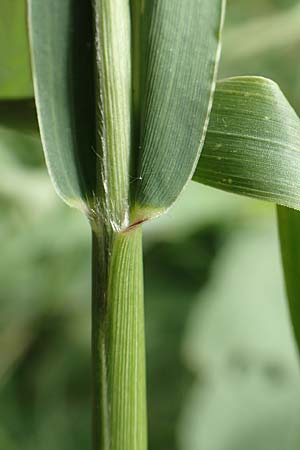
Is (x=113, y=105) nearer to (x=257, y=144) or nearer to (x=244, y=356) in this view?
(x=257, y=144)

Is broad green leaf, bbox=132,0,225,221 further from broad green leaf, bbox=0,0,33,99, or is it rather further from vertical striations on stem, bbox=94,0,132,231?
broad green leaf, bbox=0,0,33,99

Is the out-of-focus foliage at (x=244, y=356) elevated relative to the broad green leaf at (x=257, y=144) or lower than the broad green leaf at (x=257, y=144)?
lower

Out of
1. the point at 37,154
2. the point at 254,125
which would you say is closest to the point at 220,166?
the point at 254,125

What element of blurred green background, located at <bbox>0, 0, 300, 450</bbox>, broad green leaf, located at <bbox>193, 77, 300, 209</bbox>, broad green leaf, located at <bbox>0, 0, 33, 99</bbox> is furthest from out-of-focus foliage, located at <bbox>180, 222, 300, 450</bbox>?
broad green leaf, located at <bbox>193, 77, 300, 209</bbox>

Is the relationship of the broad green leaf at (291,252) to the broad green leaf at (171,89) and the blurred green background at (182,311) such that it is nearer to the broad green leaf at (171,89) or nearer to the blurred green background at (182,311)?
the broad green leaf at (171,89)

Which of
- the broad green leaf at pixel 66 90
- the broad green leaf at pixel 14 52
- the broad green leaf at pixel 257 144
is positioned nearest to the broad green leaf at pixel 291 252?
the broad green leaf at pixel 257 144

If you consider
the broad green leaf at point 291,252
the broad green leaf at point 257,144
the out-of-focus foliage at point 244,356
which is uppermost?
the broad green leaf at point 257,144
